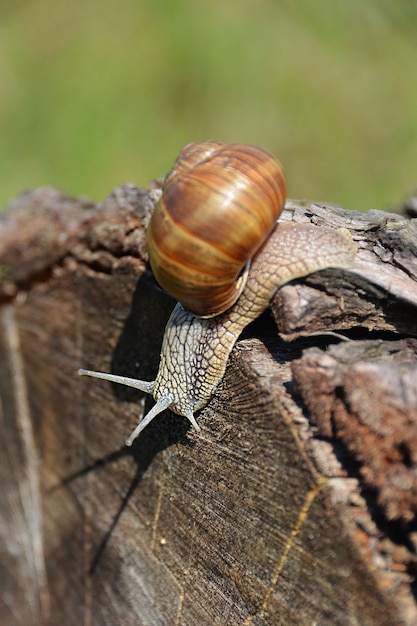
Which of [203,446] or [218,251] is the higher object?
[218,251]

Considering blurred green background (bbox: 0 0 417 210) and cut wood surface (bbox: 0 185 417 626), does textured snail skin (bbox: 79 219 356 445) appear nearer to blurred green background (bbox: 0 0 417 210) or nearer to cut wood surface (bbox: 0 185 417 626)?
cut wood surface (bbox: 0 185 417 626)

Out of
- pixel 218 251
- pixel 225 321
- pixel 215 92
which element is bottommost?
pixel 225 321

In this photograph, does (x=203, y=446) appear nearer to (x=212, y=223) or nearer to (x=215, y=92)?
(x=212, y=223)

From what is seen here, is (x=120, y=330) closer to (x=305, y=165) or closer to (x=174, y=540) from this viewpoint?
(x=174, y=540)

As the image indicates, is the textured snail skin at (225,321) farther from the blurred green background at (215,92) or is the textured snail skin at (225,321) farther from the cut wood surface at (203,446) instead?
the blurred green background at (215,92)

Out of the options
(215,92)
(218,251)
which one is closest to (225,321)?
(218,251)

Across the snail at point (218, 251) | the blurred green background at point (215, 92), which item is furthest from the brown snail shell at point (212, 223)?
the blurred green background at point (215, 92)

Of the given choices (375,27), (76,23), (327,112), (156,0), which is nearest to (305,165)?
(327,112)
